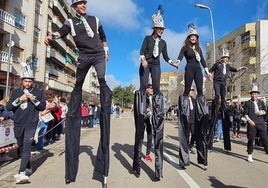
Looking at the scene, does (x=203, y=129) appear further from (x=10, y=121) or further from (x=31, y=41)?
(x=31, y=41)

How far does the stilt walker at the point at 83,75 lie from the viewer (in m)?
5.88

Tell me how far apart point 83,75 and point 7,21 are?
2730 centimetres

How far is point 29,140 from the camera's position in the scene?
6832mm

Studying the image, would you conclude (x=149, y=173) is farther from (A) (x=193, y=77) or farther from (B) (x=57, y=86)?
(B) (x=57, y=86)

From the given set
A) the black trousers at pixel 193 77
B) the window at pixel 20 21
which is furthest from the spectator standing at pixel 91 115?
the black trousers at pixel 193 77

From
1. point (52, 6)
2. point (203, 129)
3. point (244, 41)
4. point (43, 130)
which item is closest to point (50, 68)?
point (52, 6)

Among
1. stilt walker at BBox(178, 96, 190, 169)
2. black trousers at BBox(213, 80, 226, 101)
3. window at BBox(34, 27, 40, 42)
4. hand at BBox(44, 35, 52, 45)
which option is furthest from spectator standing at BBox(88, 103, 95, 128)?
hand at BBox(44, 35, 52, 45)

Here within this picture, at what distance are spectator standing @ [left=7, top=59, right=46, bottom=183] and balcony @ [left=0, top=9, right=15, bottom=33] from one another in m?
24.8

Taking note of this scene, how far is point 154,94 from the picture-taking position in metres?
7.23

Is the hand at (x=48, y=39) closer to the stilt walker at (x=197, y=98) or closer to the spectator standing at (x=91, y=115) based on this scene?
the stilt walker at (x=197, y=98)

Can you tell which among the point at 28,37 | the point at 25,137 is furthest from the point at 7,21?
the point at 25,137

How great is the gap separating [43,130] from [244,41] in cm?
5274

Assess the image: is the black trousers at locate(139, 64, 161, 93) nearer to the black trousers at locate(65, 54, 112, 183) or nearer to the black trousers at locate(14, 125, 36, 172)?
the black trousers at locate(65, 54, 112, 183)

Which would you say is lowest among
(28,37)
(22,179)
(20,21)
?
(22,179)
